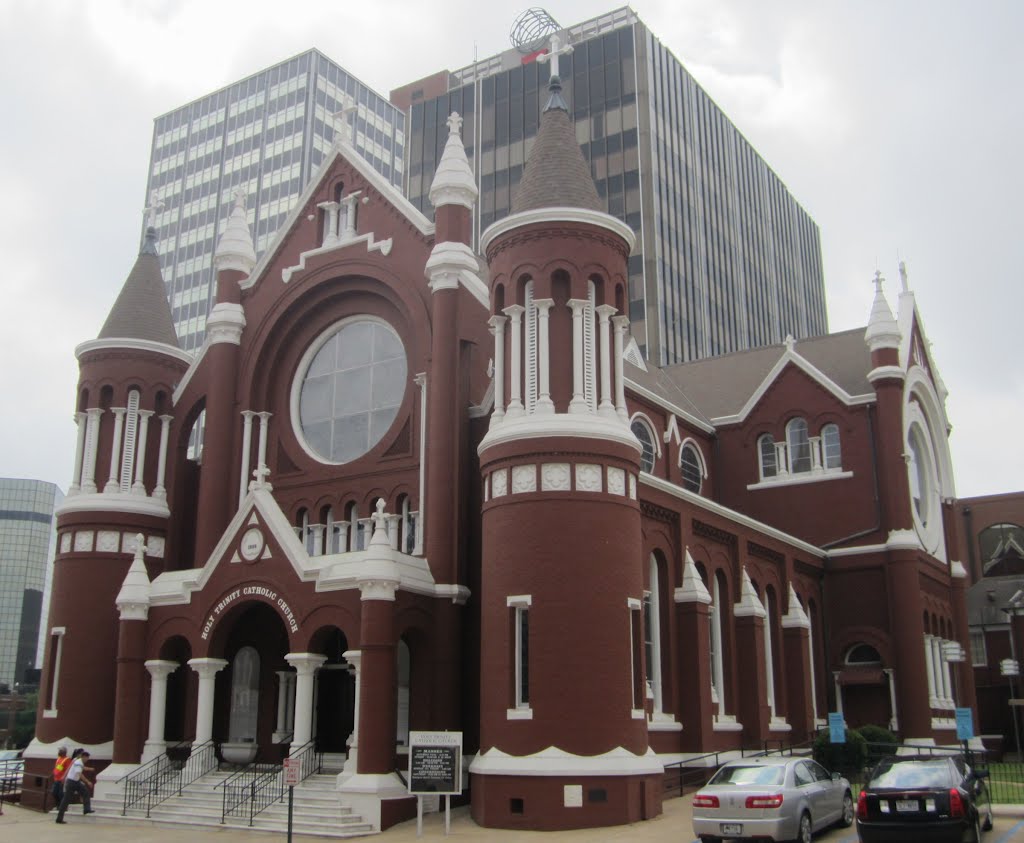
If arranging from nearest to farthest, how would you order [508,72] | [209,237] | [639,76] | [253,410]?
[253,410] < [639,76] < [508,72] < [209,237]

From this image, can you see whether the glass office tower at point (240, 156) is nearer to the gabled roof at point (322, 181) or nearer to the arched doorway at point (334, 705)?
the gabled roof at point (322, 181)

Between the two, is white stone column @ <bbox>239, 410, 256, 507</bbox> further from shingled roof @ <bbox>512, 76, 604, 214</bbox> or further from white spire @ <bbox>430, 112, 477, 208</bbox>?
shingled roof @ <bbox>512, 76, 604, 214</bbox>

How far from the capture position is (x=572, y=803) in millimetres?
22547

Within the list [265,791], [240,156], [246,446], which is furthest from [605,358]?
[240,156]

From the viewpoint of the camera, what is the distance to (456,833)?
2242 centimetres

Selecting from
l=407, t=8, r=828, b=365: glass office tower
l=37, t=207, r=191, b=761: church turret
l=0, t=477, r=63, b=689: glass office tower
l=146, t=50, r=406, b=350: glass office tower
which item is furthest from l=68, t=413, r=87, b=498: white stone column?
l=0, t=477, r=63, b=689: glass office tower

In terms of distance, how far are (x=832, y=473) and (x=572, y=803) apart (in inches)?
834

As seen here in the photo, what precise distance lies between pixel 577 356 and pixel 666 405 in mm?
13104

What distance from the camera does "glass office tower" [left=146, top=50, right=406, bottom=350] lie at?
109688mm

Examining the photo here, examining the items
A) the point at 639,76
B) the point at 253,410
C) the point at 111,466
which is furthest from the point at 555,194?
the point at 639,76

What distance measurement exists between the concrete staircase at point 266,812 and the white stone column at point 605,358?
1008cm

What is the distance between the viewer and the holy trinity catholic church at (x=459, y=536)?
2427 centimetres

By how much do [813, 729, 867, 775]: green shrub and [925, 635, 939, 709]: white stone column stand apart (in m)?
8.63

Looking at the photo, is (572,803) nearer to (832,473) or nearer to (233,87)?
(832,473)
